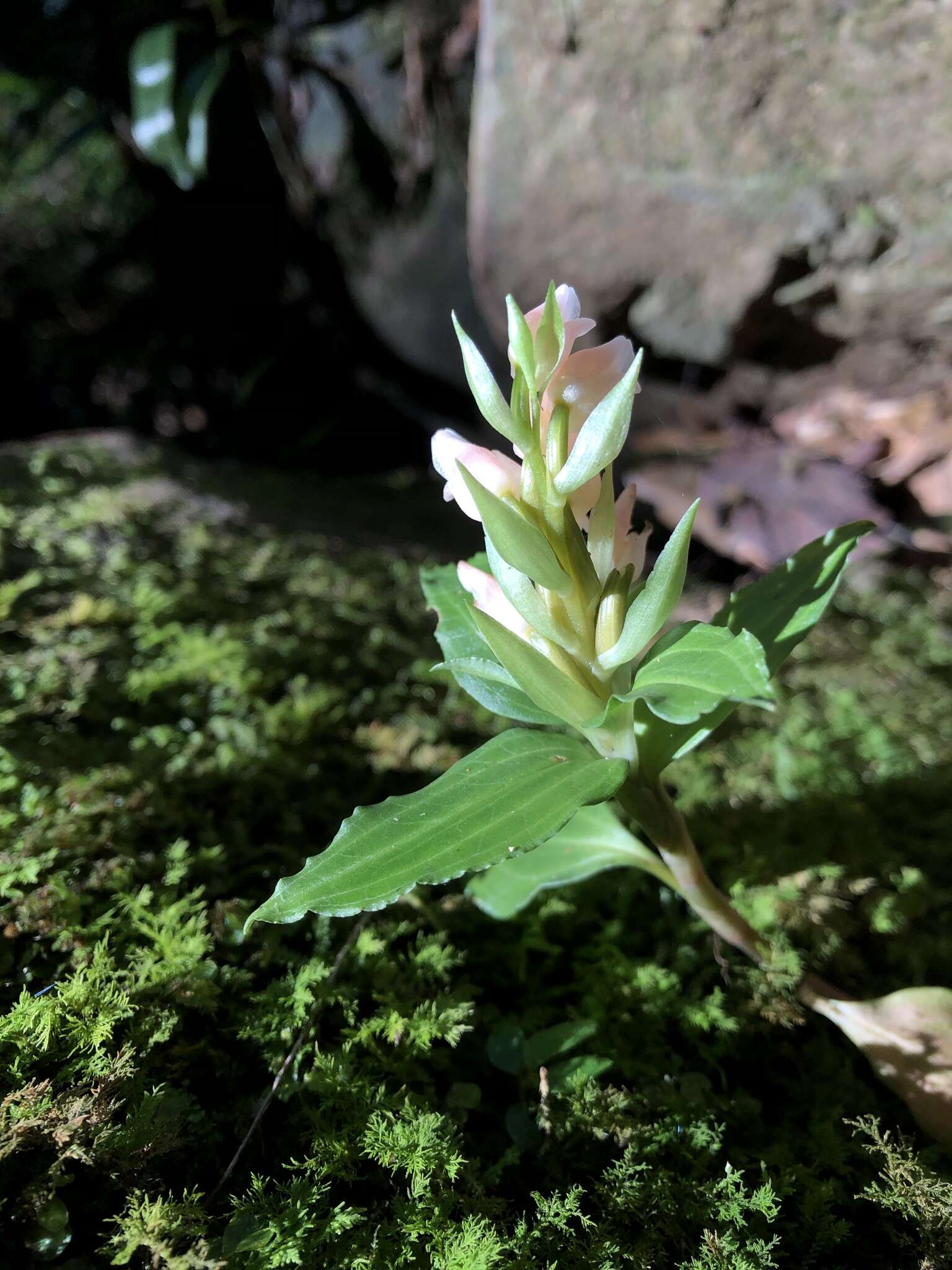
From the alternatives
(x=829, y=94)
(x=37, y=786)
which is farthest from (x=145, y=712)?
(x=829, y=94)

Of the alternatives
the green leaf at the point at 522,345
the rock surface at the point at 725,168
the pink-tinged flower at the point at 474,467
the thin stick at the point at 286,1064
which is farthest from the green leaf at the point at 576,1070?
the rock surface at the point at 725,168

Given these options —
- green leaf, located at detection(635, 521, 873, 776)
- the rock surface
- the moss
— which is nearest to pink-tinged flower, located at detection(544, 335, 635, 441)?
green leaf, located at detection(635, 521, 873, 776)

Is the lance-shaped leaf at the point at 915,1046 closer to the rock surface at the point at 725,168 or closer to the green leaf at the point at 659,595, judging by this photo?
the green leaf at the point at 659,595

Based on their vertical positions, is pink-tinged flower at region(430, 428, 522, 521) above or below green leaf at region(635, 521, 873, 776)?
above

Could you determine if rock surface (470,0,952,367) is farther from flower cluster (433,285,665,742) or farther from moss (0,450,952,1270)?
flower cluster (433,285,665,742)

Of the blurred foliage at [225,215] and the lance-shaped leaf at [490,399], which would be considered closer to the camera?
the lance-shaped leaf at [490,399]

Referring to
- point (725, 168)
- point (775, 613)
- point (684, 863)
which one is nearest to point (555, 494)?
point (775, 613)

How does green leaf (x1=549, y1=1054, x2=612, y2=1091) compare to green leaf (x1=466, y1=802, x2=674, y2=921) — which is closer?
green leaf (x1=549, y1=1054, x2=612, y2=1091)
